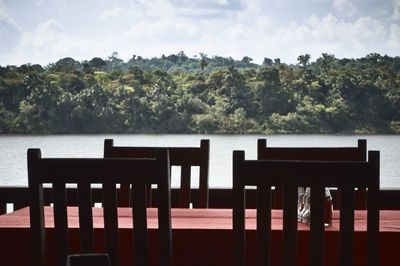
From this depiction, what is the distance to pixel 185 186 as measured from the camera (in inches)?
108

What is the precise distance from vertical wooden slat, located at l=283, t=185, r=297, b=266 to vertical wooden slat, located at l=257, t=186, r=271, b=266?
0.13 feet

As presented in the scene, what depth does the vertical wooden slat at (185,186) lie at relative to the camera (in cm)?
272

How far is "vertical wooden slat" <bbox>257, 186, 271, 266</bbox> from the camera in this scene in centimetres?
153

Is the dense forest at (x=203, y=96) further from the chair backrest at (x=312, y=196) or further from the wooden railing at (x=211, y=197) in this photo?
the chair backrest at (x=312, y=196)

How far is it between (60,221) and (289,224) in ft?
1.89

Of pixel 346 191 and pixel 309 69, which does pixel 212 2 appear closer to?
pixel 309 69

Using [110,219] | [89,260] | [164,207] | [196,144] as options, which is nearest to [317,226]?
[164,207]

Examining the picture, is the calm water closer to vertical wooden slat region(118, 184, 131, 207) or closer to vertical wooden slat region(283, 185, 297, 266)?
vertical wooden slat region(118, 184, 131, 207)

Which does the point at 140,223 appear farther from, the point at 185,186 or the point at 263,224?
the point at 185,186

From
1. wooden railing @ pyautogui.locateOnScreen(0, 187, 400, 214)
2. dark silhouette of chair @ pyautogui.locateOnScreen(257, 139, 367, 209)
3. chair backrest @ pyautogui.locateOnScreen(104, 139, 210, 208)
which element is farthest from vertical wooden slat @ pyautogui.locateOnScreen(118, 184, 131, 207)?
dark silhouette of chair @ pyautogui.locateOnScreen(257, 139, 367, 209)

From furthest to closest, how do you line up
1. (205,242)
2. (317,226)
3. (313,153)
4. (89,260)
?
(313,153) < (205,242) < (317,226) < (89,260)

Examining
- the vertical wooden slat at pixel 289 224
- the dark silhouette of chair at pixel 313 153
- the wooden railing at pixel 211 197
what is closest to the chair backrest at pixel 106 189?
the vertical wooden slat at pixel 289 224

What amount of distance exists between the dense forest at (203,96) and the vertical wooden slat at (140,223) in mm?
2616

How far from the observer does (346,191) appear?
1518 millimetres
